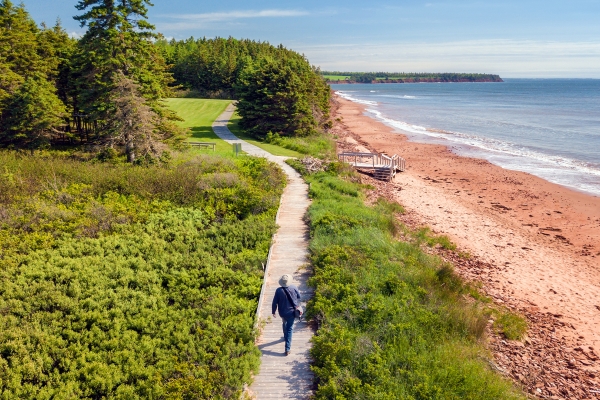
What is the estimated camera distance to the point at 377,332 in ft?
29.0

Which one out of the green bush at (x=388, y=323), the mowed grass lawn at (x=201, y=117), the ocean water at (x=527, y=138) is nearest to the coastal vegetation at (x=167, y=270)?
the green bush at (x=388, y=323)

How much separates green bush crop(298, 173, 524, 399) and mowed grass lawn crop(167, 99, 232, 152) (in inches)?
700

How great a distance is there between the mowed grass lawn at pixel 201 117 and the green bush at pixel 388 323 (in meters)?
17.8

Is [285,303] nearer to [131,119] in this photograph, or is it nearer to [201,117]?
[131,119]

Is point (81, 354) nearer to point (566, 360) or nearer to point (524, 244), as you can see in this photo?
point (566, 360)

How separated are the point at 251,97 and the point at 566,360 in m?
32.2

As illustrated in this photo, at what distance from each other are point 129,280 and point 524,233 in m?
17.6

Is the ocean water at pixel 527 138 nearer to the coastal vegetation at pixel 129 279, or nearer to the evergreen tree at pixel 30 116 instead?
the coastal vegetation at pixel 129 279

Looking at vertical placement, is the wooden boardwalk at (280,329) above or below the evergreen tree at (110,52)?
below

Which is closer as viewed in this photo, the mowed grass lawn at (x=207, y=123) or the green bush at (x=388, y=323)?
the green bush at (x=388, y=323)

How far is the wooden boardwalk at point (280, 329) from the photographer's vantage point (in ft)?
25.0

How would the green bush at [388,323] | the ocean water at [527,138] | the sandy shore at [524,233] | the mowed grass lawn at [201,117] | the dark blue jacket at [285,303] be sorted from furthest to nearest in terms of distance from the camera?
the mowed grass lawn at [201,117] < the ocean water at [527,138] < the sandy shore at [524,233] < the dark blue jacket at [285,303] < the green bush at [388,323]

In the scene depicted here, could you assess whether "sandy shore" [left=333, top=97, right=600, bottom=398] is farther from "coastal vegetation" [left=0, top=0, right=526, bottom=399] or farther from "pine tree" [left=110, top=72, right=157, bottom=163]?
"pine tree" [left=110, top=72, right=157, bottom=163]

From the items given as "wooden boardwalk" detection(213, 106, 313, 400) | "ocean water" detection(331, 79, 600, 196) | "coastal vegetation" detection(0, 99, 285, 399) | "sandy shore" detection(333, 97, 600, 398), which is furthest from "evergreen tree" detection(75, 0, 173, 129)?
"ocean water" detection(331, 79, 600, 196)
